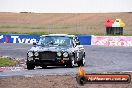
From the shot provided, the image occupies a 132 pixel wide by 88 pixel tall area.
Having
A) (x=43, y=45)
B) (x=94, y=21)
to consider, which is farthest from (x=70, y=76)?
(x=94, y=21)

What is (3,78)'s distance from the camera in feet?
52.3

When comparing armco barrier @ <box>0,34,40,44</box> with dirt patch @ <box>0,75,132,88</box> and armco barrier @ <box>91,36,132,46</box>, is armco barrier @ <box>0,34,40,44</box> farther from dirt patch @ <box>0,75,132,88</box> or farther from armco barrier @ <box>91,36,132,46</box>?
dirt patch @ <box>0,75,132,88</box>

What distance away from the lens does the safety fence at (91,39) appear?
43812mm

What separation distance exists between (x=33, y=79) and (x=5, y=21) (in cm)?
7367

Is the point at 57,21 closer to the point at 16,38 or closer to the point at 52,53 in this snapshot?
the point at 16,38

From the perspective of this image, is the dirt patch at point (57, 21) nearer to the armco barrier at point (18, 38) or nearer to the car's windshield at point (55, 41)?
the armco barrier at point (18, 38)

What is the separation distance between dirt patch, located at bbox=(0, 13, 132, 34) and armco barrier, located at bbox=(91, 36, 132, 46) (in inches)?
1138

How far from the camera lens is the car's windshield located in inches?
831

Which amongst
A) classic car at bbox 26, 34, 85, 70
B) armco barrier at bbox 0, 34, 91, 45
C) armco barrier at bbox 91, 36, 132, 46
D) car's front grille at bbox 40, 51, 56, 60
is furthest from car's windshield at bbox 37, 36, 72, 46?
armco barrier at bbox 0, 34, 91, 45

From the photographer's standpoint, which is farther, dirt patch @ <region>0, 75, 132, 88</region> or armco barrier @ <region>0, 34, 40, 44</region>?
armco barrier @ <region>0, 34, 40, 44</region>

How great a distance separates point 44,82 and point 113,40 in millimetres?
29920

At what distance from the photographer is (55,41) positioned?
21281 mm

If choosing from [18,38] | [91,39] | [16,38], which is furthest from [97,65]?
[16,38]

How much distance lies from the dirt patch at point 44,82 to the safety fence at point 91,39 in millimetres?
27612
